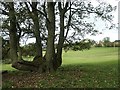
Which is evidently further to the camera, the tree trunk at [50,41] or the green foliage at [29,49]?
the green foliage at [29,49]

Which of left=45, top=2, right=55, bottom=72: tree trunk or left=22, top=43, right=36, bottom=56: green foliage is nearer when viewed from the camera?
left=45, top=2, right=55, bottom=72: tree trunk

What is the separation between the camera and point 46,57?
76.1ft

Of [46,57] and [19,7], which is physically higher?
[19,7]

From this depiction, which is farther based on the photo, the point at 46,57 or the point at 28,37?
the point at 28,37

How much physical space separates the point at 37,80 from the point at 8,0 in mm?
6528

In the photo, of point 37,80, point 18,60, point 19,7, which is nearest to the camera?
point 37,80

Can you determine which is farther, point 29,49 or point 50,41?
point 29,49

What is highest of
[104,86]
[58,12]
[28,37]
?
[58,12]

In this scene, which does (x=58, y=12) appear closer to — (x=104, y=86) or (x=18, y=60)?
(x=18, y=60)

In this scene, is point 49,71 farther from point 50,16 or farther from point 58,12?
point 58,12

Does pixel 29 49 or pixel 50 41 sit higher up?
pixel 50 41

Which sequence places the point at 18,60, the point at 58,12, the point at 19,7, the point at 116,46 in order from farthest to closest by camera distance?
the point at 116,46
the point at 58,12
the point at 18,60
the point at 19,7

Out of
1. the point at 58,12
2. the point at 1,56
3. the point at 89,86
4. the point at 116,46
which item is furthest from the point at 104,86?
the point at 116,46

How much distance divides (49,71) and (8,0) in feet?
18.5
